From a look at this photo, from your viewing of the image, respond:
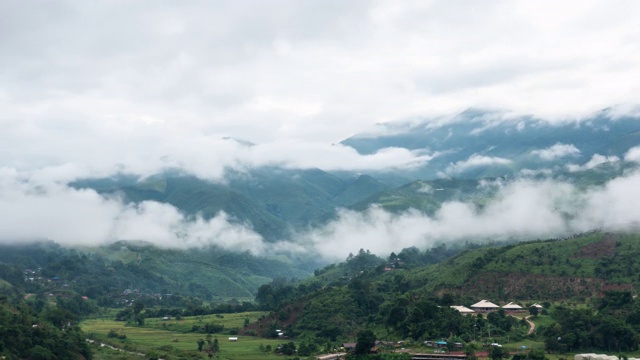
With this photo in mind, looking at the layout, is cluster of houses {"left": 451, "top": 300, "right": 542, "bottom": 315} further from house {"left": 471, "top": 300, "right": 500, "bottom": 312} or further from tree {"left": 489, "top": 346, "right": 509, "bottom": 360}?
tree {"left": 489, "top": 346, "right": 509, "bottom": 360}

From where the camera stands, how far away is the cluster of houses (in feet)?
334

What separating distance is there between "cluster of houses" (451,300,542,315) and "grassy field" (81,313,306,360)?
29.0 m

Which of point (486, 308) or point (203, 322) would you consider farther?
point (203, 322)

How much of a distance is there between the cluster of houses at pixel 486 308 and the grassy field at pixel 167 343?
95.1ft

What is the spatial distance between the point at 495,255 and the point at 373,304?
2543cm

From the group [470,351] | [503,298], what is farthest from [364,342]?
[503,298]

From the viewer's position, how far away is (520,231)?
7736 inches

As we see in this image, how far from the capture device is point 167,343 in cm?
10588

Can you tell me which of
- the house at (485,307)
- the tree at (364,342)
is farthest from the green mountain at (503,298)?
the tree at (364,342)

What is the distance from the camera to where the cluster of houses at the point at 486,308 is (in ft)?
334

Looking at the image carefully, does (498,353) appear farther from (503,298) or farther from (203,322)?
(203,322)

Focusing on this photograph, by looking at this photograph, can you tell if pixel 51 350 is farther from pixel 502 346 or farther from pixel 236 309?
pixel 236 309

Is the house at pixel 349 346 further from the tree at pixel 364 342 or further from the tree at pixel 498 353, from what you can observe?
the tree at pixel 498 353

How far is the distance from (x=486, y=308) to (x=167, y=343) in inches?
1989
